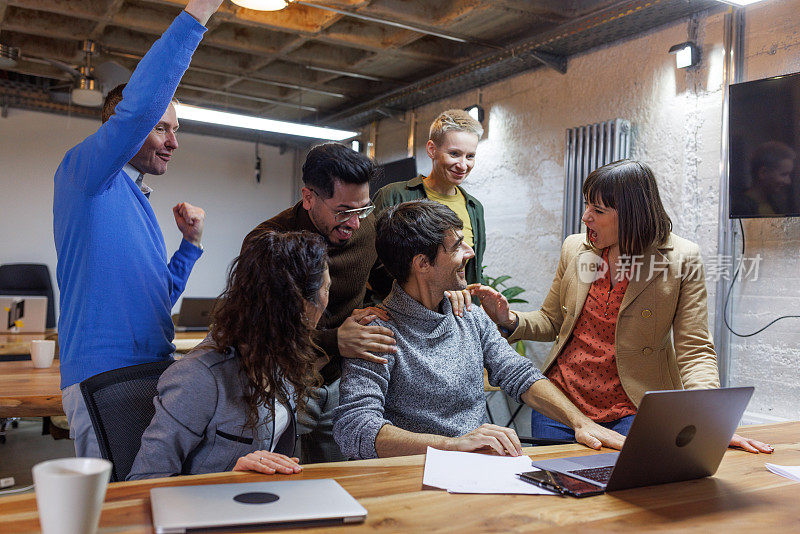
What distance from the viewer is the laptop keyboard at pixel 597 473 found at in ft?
4.24

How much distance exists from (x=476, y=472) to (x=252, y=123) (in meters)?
4.70

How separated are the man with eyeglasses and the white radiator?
2.76 m

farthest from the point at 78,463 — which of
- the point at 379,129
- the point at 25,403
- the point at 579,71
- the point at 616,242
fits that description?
the point at 379,129

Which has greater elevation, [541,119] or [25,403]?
[541,119]

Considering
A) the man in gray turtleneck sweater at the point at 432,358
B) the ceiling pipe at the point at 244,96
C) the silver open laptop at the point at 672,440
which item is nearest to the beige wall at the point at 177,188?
the ceiling pipe at the point at 244,96

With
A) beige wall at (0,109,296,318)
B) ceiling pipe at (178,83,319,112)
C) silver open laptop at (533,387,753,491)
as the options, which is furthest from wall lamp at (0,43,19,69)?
silver open laptop at (533,387,753,491)

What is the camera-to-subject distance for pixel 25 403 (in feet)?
7.07

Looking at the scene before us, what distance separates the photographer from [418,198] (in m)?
2.90

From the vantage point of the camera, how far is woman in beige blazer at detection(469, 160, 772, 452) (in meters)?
2.14

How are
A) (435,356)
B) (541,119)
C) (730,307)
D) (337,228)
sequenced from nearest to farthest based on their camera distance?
1. (435,356)
2. (337,228)
3. (730,307)
4. (541,119)

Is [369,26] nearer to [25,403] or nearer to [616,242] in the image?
[616,242]

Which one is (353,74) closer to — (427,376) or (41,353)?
(41,353)

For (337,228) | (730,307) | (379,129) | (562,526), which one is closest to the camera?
(562,526)

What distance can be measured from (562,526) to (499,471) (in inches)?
11.9
